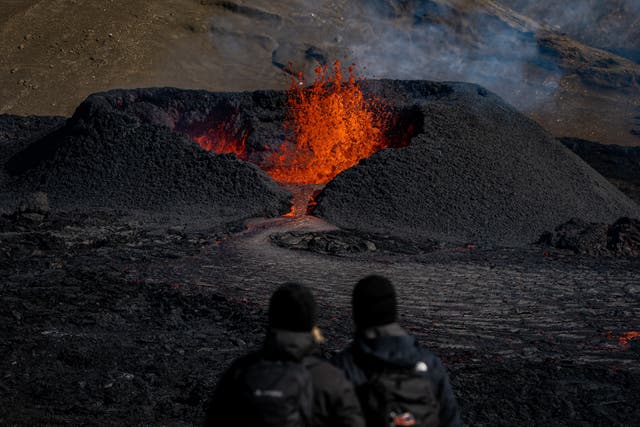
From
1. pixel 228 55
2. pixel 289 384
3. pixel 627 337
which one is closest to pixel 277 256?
pixel 627 337

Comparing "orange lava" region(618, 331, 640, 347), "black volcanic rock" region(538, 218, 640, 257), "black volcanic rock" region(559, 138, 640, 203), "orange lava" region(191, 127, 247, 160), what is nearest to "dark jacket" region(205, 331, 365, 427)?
"orange lava" region(618, 331, 640, 347)

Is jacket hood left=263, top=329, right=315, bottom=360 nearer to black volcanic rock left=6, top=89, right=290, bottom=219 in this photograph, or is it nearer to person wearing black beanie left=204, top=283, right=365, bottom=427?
person wearing black beanie left=204, top=283, right=365, bottom=427

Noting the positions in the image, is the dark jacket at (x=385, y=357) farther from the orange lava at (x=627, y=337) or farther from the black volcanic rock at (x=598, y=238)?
the black volcanic rock at (x=598, y=238)

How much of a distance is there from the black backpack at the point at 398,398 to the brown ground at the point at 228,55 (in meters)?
23.7

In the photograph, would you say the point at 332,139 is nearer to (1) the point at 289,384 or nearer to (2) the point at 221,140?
(2) the point at 221,140

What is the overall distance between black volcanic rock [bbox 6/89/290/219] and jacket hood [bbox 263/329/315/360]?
29.5 feet

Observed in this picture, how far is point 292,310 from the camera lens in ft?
7.16

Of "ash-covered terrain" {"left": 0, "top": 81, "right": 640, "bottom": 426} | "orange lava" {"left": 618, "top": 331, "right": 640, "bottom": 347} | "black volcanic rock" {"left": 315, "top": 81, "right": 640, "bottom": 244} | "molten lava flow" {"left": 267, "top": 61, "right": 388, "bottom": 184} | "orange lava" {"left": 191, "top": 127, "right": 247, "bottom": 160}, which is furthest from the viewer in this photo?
"orange lava" {"left": 191, "top": 127, "right": 247, "bottom": 160}

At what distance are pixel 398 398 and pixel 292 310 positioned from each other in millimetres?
483

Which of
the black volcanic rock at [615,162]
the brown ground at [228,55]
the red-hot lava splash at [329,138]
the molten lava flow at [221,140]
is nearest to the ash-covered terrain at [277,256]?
the molten lava flow at [221,140]

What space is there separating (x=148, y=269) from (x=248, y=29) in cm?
2535

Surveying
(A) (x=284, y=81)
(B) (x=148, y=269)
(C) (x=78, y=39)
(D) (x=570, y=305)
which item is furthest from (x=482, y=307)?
(C) (x=78, y=39)

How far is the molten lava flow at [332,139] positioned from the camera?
44.7 feet

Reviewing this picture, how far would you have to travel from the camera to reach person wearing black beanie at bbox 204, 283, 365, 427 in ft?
6.92
